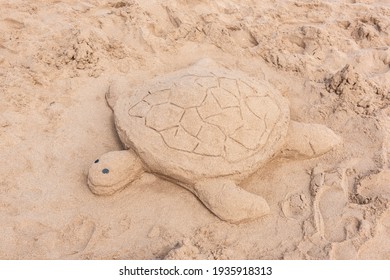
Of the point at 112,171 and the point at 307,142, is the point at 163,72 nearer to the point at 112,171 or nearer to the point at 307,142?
the point at 112,171

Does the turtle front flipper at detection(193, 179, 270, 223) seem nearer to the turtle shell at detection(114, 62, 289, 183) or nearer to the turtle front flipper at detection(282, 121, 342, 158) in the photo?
the turtle shell at detection(114, 62, 289, 183)

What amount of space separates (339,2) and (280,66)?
4.69 ft

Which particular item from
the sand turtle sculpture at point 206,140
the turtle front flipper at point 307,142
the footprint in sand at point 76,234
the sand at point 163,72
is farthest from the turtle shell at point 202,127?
the footprint in sand at point 76,234

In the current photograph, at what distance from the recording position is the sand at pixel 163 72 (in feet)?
6.59

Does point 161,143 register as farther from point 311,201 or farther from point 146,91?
point 311,201

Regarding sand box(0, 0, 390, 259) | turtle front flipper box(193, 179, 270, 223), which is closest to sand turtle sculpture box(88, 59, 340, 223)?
turtle front flipper box(193, 179, 270, 223)

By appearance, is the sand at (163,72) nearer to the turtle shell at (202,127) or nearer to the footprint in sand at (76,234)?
the footprint in sand at (76,234)

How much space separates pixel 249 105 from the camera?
7.53 ft

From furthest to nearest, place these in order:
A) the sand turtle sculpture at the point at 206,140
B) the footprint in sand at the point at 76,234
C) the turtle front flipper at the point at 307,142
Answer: the turtle front flipper at the point at 307,142 → the sand turtle sculpture at the point at 206,140 → the footprint in sand at the point at 76,234

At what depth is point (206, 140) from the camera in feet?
7.01

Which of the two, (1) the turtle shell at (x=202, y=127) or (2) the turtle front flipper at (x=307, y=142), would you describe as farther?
(2) the turtle front flipper at (x=307, y=142)

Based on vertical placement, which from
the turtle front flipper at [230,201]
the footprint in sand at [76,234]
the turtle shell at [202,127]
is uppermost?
the turtle shell at [202,127]

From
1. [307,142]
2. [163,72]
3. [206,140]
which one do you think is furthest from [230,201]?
[163,72]

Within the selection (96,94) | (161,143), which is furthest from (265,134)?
(96,94)
